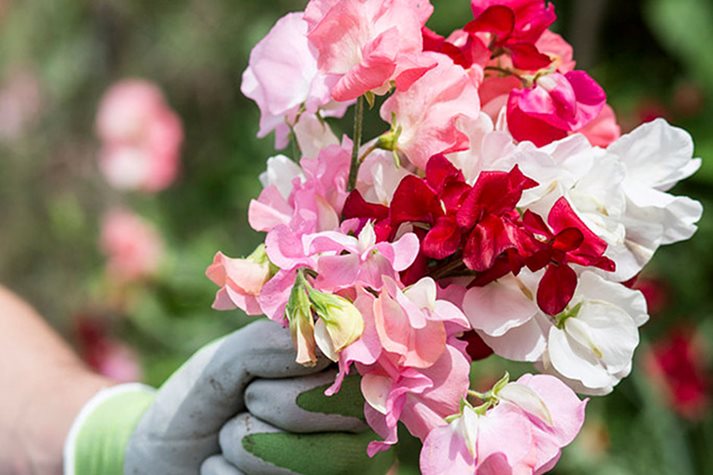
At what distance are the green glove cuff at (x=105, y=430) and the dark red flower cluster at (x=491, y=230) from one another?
41 cm

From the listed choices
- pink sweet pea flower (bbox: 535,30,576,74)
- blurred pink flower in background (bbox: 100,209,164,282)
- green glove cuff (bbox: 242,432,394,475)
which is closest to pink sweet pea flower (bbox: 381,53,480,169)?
pink sweet pea flower (bbox: 535,30,576,74)

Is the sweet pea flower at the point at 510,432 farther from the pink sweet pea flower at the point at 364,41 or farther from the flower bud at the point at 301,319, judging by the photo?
the pink sweet pea flower at the point at 364,41

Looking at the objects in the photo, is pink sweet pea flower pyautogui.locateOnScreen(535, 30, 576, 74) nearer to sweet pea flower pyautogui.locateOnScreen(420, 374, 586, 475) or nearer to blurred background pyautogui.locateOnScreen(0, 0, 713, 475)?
sweet pea flower pyautogui.locateOnScreen(420, 374, 586, 475)

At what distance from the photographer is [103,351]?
2125 mm

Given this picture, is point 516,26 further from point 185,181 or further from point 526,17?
Answer: point 185,181

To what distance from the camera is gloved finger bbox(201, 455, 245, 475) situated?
2.33 ft

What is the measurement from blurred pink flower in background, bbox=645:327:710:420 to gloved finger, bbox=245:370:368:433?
117 centimetres

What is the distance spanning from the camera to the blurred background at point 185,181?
176 cm

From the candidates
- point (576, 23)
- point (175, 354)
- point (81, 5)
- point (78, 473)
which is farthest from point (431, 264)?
point (81, 5)

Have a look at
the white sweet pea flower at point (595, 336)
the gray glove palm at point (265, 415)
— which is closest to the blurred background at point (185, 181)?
the gray glove palm at point (265, 415)

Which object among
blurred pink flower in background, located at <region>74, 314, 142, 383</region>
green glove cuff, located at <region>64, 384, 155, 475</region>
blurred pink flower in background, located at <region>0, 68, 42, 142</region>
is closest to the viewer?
green glove cuff, located at <region>64, 384, 155, 475</region>

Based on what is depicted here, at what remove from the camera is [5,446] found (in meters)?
1.05

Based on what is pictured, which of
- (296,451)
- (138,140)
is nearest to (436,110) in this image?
(296,451)

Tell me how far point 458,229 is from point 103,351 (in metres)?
1.70
